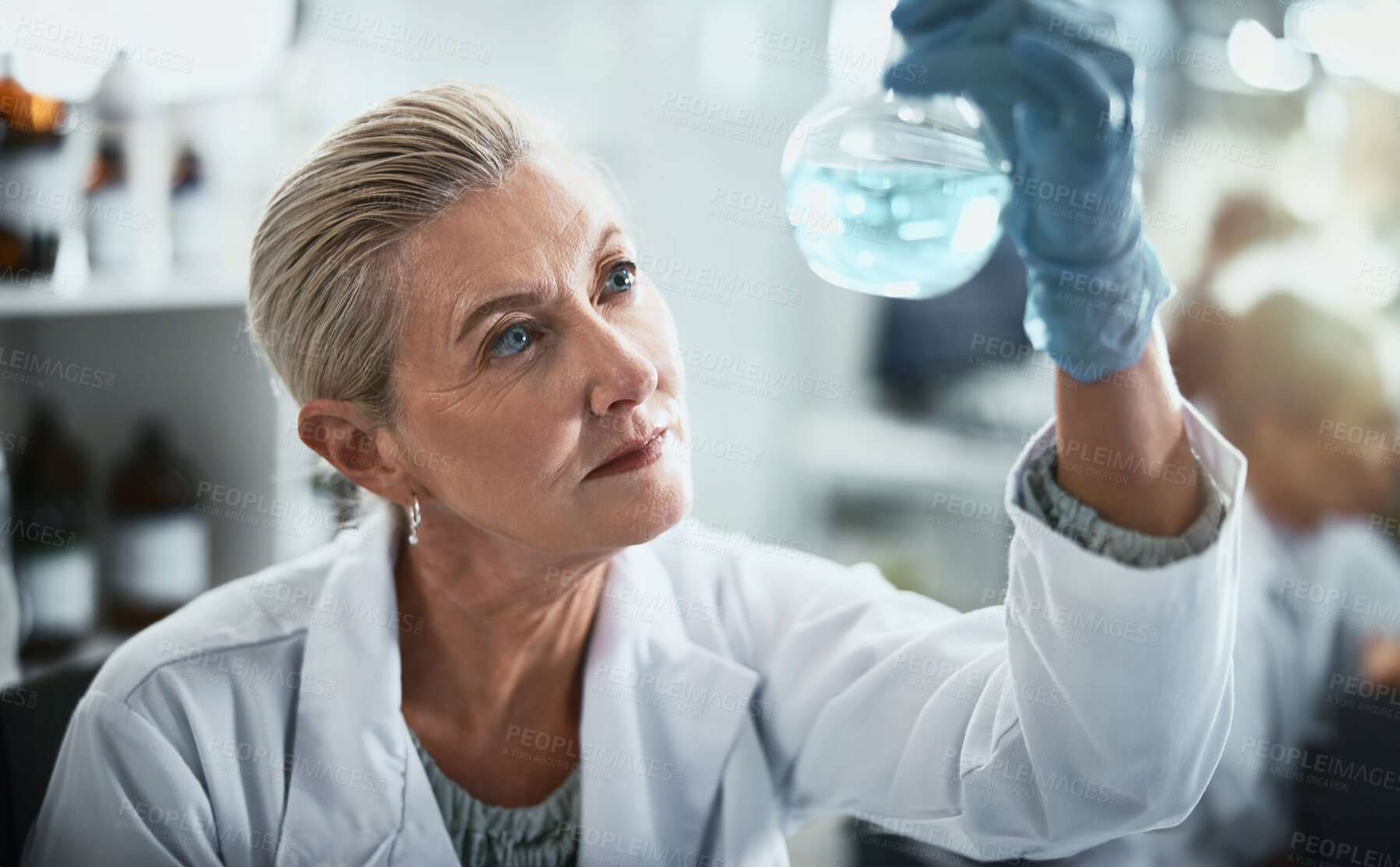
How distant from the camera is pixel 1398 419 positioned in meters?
1.54

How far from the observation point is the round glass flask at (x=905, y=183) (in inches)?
26.6

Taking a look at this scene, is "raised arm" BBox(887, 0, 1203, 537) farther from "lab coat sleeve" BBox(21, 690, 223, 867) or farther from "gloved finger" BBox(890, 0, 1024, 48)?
"lab coat sleeve" BBox(21, 690, 223, 867)

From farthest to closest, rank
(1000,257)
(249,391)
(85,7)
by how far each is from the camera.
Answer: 1. (1000,257)
2. (249,391)
3. (85,7)

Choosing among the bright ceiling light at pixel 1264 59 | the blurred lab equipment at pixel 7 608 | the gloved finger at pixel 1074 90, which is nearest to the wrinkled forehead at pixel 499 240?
the gloved finger at pixel 1074 90

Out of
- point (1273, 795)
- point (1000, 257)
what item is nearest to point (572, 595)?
point (1273, 795)

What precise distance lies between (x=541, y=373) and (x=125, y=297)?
662 mm

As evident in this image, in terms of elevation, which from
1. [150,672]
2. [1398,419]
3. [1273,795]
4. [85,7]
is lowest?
[1273,795]

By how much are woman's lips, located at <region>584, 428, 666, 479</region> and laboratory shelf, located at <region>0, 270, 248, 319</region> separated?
62 centimetres

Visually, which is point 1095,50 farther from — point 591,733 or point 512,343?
point 591,733

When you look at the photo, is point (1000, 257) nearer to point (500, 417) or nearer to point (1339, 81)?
point (1339, 81)

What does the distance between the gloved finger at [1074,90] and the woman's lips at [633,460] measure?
381 mm

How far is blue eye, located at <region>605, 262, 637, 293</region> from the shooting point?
84 cm

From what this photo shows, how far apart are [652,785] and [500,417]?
402mm

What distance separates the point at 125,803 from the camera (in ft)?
2.67
